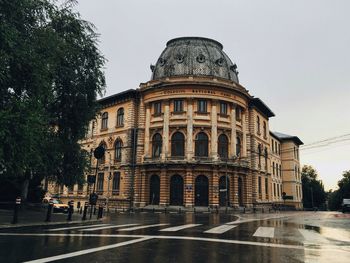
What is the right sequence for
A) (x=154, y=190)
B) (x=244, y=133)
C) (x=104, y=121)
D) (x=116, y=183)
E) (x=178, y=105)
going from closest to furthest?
(x=154, y=190), (x=178, y=105), (x=244, y=133), (x=116, y=183), (x=104, y=121)

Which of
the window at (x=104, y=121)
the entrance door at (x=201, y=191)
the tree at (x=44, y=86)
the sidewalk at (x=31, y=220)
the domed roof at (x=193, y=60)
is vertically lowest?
the sidewalk at (x=31, y=220)

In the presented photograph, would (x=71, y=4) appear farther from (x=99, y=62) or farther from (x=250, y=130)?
(x=250, y=130)

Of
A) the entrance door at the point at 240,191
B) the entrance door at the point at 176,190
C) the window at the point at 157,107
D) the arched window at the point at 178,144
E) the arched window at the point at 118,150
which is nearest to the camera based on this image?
the entrance door at the point at 176,190

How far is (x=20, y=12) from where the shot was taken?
1320cm

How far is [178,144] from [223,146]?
5595mm

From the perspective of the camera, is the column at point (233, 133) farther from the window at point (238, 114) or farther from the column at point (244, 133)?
the column at point (244, 133)

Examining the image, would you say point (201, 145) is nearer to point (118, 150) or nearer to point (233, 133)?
point (233, 133)

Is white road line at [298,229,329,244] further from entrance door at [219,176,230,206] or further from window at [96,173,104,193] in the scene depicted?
window at [96,173,104,193]

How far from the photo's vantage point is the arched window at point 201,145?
3862 cm

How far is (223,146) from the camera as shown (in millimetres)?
39688

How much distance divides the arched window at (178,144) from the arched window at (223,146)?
4.55 metres

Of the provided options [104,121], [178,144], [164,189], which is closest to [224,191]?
[164,189]

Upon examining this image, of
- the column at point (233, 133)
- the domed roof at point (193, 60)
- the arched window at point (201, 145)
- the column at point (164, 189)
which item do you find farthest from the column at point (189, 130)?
the column at point (233, 133)

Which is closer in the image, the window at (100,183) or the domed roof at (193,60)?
the domed roof at (193,60)
